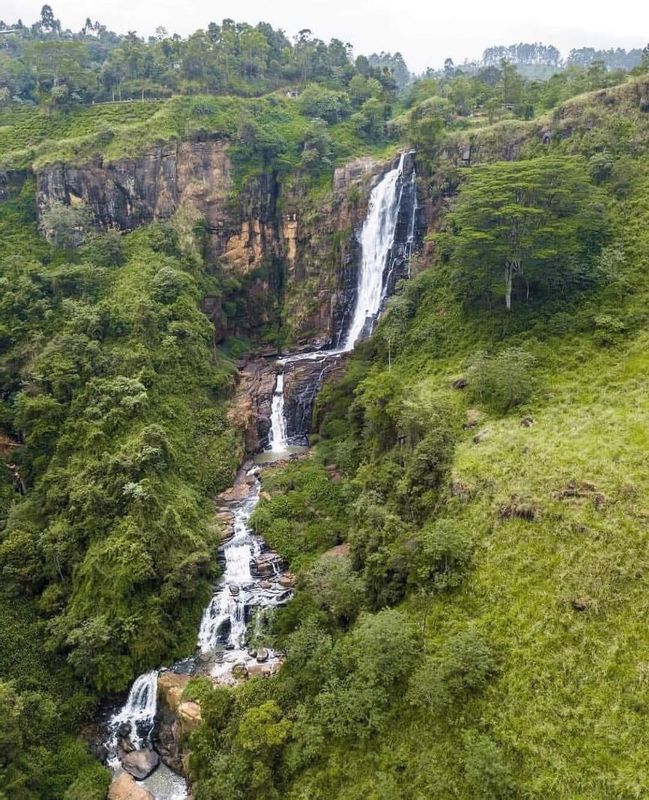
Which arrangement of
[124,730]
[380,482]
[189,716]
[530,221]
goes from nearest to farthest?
[189,716], [124,730], [380,482], [530,221]

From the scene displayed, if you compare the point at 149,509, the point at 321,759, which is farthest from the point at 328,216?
the point at 321,759

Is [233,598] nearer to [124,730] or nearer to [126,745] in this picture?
[124,730]

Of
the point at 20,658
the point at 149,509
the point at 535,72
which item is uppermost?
the point at 535,72

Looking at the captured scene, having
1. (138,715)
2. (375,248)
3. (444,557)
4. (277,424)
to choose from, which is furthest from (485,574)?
(375,248)

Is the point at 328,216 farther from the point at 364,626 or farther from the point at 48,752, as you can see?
the point at 48,752

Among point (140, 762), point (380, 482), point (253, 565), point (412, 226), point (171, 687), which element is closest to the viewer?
point (140, 762)

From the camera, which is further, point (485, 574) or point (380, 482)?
point (380, 482)
